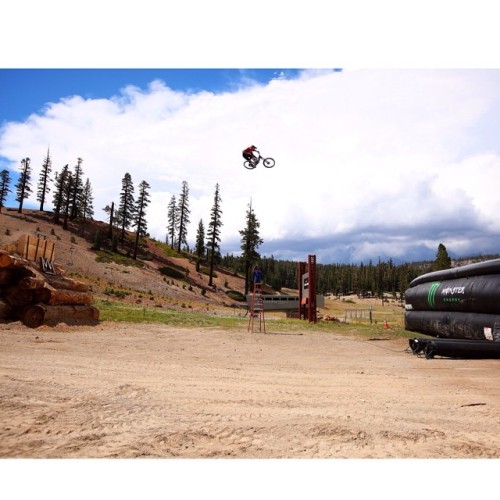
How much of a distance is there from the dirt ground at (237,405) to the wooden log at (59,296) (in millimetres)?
4166

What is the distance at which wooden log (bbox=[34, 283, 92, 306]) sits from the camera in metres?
13.9

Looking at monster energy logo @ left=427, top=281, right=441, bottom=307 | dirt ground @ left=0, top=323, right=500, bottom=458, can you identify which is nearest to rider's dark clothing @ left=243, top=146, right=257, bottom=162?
dirt ground @ left=0, top=323, right=500, bottom=458

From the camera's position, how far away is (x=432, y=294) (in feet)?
57.4

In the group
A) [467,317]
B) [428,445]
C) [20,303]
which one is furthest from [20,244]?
[467,317]

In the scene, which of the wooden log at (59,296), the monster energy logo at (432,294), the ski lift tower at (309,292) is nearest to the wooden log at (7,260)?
the wooden log at (59,296)

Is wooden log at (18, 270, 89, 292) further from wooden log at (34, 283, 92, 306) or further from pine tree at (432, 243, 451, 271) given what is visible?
pine tree at (432, 243, 451, 271)

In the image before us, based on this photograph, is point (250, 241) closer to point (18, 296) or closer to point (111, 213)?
point (111, 213)

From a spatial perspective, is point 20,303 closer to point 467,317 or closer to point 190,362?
point 190,362

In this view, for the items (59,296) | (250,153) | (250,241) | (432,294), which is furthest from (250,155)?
(250,241)

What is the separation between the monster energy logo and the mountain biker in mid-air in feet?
33.7

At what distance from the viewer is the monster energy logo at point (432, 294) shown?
17.3 metres

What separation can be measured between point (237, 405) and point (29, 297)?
37.7 ft

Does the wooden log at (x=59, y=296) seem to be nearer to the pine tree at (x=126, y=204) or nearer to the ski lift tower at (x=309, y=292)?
the ski lift tower at (x=309, y=292)

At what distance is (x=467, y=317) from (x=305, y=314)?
590 inches
